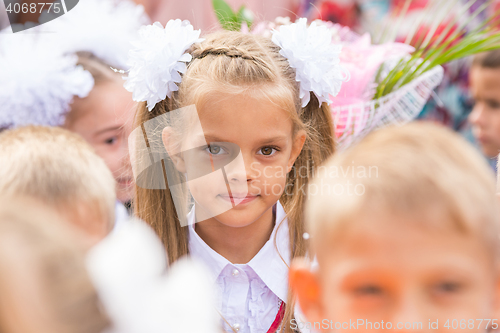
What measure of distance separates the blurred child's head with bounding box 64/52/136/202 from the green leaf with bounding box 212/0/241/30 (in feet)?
1.36

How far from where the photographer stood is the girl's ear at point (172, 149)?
1.31 metres

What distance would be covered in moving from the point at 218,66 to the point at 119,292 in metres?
0.95

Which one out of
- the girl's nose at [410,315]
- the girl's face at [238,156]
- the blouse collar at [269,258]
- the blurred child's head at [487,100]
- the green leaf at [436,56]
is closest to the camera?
the girl's nose at [410,315]

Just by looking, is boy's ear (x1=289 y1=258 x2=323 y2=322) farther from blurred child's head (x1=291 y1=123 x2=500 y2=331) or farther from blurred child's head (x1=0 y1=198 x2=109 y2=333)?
blurred child's head (x1=0 y1=198 x2=109 y2=333)

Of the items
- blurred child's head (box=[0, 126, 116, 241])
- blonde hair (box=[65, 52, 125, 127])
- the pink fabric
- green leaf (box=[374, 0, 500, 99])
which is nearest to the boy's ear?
blurred child's head (box=[0, 126, 116, 241])

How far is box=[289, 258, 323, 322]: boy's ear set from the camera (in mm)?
739

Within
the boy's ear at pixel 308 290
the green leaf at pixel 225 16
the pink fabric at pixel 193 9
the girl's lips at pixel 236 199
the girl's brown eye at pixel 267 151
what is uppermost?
the boy's ear at pixel 308 290

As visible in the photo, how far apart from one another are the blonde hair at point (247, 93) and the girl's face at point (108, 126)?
211mm

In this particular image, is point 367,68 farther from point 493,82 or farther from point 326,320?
point 326,320

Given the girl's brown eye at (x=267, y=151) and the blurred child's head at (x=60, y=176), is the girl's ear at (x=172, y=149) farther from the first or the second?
the blurred child's head at (x=60, y=176)

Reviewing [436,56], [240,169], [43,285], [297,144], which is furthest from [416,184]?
[436,56]

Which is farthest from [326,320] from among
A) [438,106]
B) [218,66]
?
[438,106]

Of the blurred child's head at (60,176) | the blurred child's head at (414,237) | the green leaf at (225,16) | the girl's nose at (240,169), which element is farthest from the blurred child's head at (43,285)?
the green leaf at (225,16)

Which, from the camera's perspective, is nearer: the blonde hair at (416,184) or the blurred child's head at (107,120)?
the blonde hair at (416,184)
